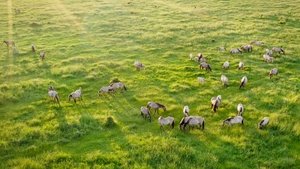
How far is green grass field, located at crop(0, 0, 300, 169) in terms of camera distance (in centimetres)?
1909

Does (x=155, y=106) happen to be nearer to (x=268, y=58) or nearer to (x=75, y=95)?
(x=75, y=95)

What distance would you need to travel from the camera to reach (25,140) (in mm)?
20641

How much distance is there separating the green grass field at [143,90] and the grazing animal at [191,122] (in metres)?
0.37

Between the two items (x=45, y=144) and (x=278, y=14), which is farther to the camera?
(x=278, y=14)

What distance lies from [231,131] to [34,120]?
11.3 meters

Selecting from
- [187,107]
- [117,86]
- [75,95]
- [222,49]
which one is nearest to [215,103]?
[187,107]

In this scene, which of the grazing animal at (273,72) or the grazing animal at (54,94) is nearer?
the grazing animal at (54,94)

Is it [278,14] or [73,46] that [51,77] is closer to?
[73,46]

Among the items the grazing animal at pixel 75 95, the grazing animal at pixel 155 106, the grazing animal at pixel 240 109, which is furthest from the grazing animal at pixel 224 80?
the grazing animal at pixel 75 95

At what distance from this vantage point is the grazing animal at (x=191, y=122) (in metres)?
21.2

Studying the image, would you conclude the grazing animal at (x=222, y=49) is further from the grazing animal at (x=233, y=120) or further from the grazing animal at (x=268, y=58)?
the grazing animal at (x=233, y=120)

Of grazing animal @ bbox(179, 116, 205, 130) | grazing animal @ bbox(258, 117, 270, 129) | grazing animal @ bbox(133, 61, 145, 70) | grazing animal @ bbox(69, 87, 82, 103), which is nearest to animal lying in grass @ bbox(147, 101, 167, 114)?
Result: grazing animal @ bbox(179, 116, 205, 130)

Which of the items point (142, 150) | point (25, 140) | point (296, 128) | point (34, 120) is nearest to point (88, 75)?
point (34, 120)

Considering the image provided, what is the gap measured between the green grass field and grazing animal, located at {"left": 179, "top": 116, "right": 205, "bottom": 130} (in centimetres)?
37
